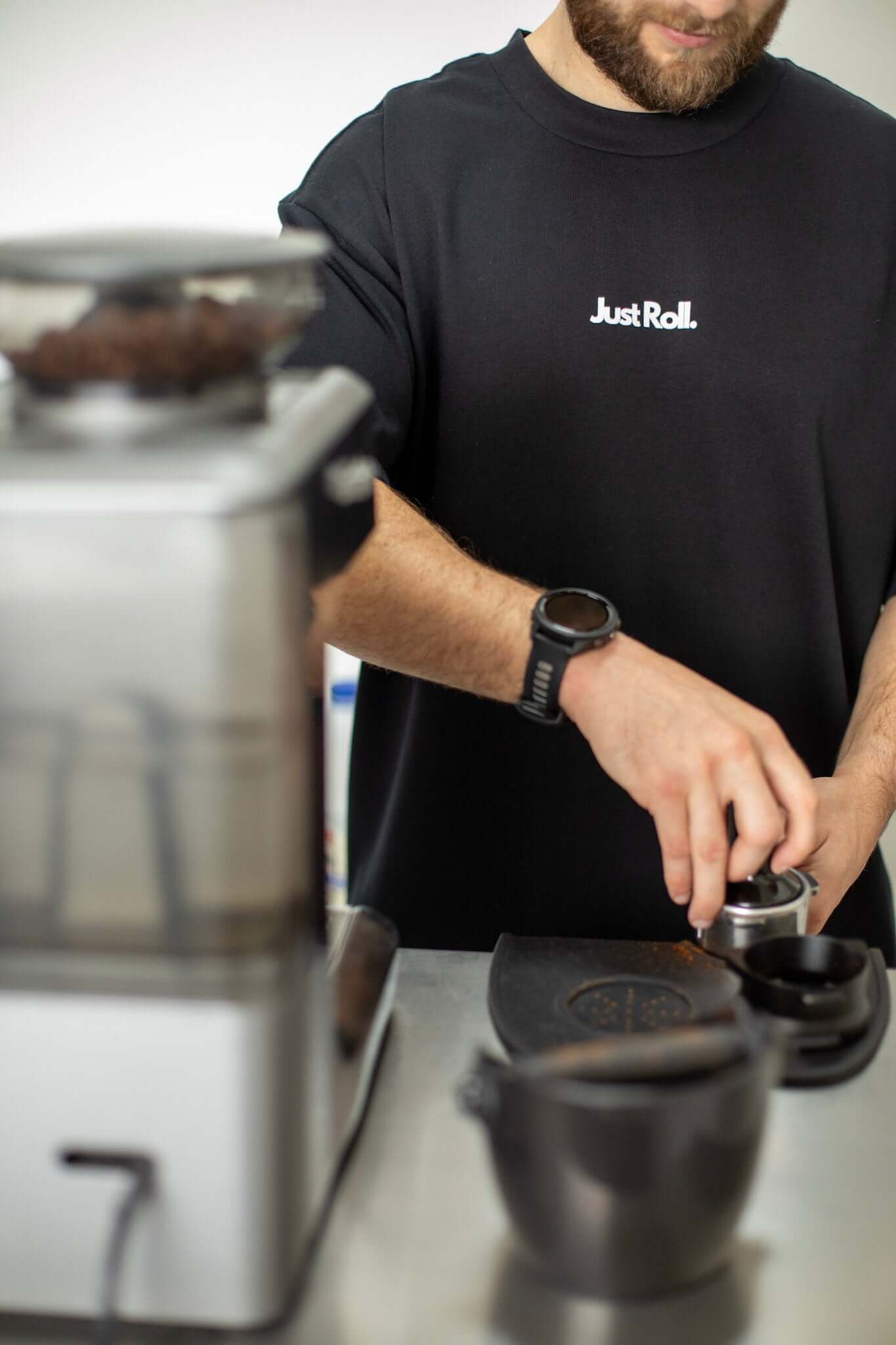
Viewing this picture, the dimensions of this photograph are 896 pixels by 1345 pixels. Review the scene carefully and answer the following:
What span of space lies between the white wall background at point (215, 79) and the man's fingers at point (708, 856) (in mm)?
1446

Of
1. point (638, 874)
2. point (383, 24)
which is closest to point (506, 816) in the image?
point (638, 874)

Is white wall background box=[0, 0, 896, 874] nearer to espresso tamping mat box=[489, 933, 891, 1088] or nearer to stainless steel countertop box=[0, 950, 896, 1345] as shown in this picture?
espresso tamping mat box=[489, 933, 891, 1088]

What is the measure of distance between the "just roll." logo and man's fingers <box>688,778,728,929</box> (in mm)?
598

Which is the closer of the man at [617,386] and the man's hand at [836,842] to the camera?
the man's hand at [836,842]

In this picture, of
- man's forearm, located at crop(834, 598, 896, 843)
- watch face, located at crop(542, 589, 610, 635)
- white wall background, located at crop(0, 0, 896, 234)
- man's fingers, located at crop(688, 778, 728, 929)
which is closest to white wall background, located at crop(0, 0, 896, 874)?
white wall background, located at crop(0, 0, 896, 234)

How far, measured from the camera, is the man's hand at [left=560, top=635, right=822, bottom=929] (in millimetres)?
872

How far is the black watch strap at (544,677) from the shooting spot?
3.34 feet

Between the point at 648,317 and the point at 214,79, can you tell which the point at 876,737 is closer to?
the point at 648,317

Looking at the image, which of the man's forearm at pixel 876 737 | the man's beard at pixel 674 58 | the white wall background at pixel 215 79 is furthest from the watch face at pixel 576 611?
the white wall background at pixel 215 79

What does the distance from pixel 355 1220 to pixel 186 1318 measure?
104 millimetres

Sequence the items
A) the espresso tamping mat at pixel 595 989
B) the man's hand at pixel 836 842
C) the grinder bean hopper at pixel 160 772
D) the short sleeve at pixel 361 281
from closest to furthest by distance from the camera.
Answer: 1. the grinder bean hopper at pixel 160 772
2. the espresso tamping mat at pixel 595 989
3. the man's hand at pixel 836 842
4. the short sleeve at pixel 361 281

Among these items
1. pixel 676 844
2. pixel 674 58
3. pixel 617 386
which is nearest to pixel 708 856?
pixel 676 844

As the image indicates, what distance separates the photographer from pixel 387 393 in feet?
4.15

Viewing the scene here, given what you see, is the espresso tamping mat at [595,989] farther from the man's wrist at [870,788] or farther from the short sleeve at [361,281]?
the short sleeve at [361,281]
